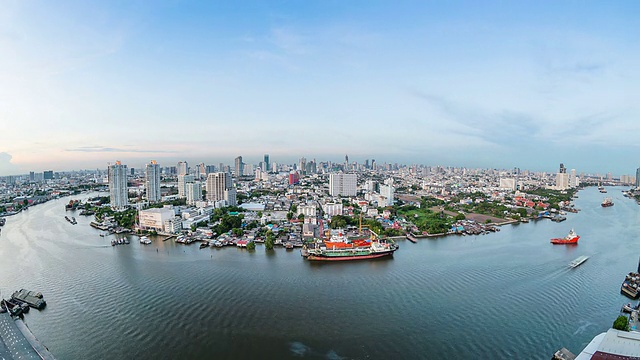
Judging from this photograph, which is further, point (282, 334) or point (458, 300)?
point (458, 300)

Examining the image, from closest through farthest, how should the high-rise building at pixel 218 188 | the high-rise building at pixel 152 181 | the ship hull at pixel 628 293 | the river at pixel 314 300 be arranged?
the river at pixel 314 300, the ship hull at pixel 628 293, the high-rise building at pixel 218 188, the high-rise building at pixel 152 181

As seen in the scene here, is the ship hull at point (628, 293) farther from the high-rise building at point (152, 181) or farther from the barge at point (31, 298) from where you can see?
the high-rise building at point (152, 181)

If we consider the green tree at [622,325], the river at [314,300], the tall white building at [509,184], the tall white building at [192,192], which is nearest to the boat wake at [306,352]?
the river at [314,300]

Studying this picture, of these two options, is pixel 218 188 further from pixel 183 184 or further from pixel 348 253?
pixel 348 253

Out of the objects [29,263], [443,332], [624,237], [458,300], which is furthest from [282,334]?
[624,237]

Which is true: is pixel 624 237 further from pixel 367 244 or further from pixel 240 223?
pixel 240 223

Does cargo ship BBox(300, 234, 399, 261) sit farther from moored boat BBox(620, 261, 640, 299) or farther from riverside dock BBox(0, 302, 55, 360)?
riverside dock BBox(0, 302, 55, 360)
